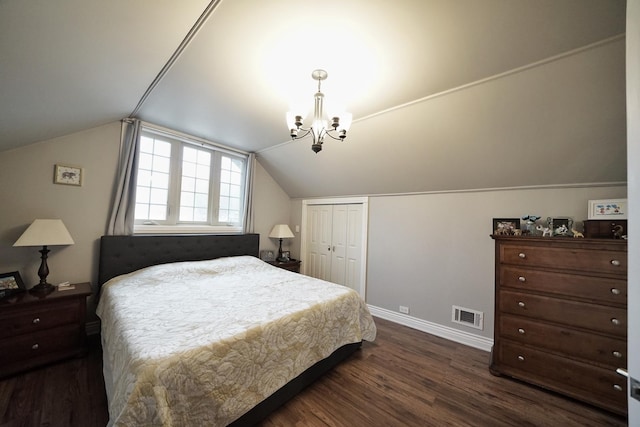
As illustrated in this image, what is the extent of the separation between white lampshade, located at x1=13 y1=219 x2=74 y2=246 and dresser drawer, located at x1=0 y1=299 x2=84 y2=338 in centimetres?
55

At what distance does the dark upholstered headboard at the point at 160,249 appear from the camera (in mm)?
2576

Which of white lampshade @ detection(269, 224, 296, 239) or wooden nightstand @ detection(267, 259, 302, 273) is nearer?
wooden nightstand @ detection(267, 259, 302, 273)

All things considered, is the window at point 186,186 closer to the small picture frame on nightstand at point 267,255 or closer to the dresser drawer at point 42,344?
the small picture frame on nightstand at point 267,255

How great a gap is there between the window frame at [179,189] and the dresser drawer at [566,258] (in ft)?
11.8

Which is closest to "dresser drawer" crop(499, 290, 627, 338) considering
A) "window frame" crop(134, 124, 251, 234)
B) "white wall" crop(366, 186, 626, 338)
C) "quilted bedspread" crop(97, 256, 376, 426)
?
"white wall" crop(366, 186, 626, 338)

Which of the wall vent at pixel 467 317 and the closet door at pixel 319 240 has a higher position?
the closet door at pixel 319 240

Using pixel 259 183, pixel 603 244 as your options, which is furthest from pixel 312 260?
pixel 603 244

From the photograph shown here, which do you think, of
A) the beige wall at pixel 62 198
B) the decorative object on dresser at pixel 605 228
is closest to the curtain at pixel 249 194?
the beige wall at pixel 62 198

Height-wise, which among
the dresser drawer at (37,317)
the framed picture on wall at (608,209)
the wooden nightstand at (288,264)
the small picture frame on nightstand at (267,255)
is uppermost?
the framed picture on wall at (608,209)

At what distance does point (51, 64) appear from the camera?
1.33 metres

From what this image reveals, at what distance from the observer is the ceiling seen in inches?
48.5

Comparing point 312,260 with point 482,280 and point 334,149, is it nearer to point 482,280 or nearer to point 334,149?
point 334,149

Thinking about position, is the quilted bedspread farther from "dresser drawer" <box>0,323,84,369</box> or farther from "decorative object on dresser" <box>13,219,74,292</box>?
"decorative object on dresser" <box>13,219,74,292</box>

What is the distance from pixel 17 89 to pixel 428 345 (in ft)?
13.6
